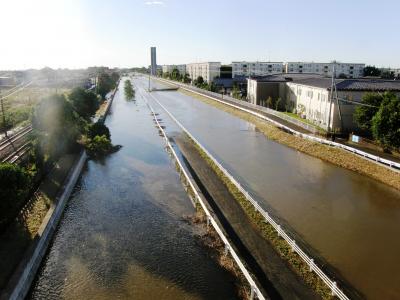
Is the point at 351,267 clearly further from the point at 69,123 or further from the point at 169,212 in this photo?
the point at 69,123

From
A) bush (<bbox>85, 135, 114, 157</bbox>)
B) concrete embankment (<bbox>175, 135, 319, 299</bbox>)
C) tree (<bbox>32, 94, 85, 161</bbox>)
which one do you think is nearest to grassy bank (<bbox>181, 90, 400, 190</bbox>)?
concrete embankment (<bbox>175, 135, 319, 299</bbox>)

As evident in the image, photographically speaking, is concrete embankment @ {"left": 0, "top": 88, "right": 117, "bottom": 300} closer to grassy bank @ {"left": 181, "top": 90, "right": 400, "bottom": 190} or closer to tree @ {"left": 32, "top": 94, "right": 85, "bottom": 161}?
tree @ {"left": 32, "top": 94, "right": 85, "bottom": 161}

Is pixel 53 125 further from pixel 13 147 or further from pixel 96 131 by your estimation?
pixel 96 131

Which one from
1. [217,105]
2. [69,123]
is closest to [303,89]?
[217,105]

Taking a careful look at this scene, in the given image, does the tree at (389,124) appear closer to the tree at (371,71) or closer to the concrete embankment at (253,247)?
the concrete embankment at (253,247)

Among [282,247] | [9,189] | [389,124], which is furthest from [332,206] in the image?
[9,189]

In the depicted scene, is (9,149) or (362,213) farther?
(9,149)

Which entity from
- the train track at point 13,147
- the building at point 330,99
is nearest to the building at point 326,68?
the building at point 330,99
